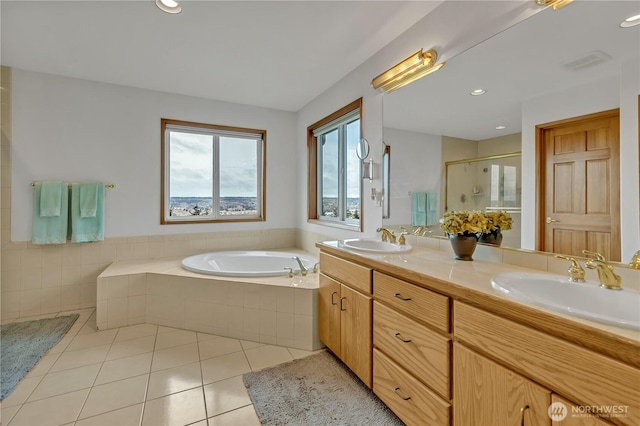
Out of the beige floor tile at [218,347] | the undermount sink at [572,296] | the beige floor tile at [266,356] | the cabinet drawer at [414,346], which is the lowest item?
the beige floor tile at [266,356]

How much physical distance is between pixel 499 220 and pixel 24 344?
3.44m

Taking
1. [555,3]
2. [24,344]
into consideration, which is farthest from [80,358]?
[555,3]

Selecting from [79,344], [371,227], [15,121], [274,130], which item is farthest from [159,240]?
[371,227]

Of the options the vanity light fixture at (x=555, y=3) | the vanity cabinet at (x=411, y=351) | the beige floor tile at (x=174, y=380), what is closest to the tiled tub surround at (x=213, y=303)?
the beige floor tile at (x=174, y=380)

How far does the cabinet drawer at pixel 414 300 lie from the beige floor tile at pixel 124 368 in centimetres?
167

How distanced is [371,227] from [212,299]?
4.93 ft

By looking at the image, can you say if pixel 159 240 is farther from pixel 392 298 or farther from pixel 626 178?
pixel 626 178

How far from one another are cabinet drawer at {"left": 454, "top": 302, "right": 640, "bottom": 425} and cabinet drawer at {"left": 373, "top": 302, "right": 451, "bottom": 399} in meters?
0.15

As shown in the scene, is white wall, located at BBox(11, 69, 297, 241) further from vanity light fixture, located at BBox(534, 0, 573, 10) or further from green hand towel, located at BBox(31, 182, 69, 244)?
vanity light fixture, located at BBox(534, 0, 573, 10)

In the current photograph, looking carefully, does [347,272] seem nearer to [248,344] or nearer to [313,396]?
[313,396]

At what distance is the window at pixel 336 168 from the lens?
291cm

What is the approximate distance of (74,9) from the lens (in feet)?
6.12

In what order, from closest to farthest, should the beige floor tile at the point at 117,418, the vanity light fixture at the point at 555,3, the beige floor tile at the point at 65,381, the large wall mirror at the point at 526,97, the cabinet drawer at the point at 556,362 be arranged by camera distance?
the cabinet drawer at the point at 556,362 < the large wall mirror at the point at 526,97 < the vanity light fixture at the point at 555,3 < the beige floor tile at the point at 117,418 < the beige floor tile at the point at 65,381

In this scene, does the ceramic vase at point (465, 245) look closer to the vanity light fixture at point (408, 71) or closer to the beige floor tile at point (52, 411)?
the vanity light fixture at point (408, 71)
